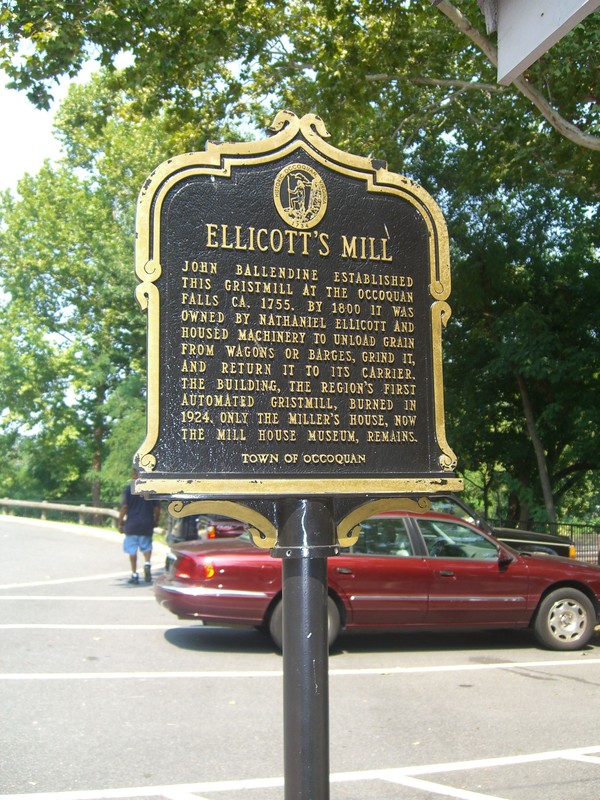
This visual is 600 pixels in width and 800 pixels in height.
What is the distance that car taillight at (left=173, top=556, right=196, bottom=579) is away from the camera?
916 centimetres

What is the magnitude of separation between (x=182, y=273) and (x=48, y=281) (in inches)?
1445

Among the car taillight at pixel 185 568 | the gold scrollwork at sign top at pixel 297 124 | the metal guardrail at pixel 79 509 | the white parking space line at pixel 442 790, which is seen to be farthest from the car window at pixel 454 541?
the metal guardrail at pixel 79 509

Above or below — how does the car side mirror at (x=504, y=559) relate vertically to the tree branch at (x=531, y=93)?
below

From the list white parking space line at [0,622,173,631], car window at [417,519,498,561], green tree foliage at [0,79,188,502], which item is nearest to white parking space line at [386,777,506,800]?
car window at [417,519,498,561]

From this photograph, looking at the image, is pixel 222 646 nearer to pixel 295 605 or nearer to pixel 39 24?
pixel 295 605

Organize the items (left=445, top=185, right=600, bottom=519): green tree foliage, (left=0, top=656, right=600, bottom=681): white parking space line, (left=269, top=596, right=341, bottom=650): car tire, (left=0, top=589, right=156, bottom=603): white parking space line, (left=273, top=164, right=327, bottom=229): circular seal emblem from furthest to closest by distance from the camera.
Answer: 1. (left=445, top=185, right=600, bottom=519): green tree foliage
2. (left=0, top=589, right=156, bottom=603): white parking space line
3. (left=269, top=596, right=341, bottom=650): car tire
4. (left=0, top=656, right=600, bottom=681): white parking space line
5. (left=273, top=164, right=327, bottom=229): circular seal emblem

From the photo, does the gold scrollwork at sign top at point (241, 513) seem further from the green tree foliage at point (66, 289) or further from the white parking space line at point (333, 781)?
the green tree foliage at point (66, 289)

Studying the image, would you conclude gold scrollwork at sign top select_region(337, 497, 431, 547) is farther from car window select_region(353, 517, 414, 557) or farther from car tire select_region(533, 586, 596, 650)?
car tire select_region(533, 586, 596, 650)

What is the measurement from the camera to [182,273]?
375 centimetres

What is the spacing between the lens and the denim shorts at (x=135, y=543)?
13477 millimetres

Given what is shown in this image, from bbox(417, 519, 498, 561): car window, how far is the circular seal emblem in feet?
20.4

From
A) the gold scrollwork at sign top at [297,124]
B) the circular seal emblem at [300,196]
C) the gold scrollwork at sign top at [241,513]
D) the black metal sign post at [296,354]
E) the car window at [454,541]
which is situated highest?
the gold scrollwork at sign top at [297,124]

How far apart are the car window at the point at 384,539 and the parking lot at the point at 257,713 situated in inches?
41.6

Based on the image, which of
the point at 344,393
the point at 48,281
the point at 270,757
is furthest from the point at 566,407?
the point at 48,281
